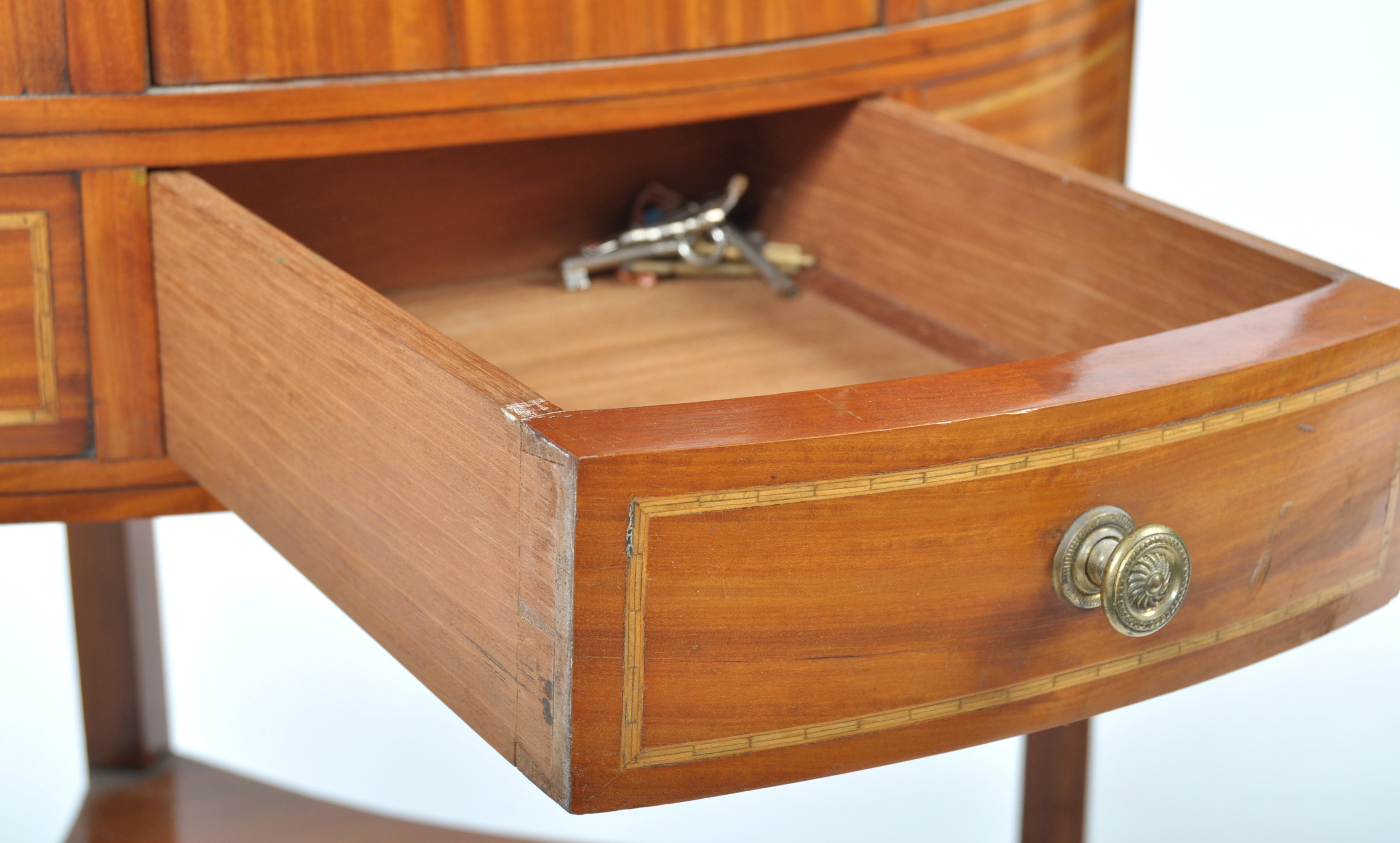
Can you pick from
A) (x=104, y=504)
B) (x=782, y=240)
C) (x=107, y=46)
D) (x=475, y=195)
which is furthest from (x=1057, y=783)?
(x=107, y=46)

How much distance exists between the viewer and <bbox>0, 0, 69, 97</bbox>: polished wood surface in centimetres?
85

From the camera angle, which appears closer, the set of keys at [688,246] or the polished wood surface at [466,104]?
the polished wood surface at [466,104]

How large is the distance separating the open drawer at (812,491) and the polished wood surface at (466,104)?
0.04 meters

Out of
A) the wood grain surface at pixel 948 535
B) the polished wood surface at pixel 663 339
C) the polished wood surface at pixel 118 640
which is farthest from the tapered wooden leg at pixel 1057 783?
the polished wood surface at pixel 118 640

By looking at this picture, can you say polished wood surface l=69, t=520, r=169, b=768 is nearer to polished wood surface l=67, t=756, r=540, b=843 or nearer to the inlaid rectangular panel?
polished wood surface l=67, t=756, r=540, b=843

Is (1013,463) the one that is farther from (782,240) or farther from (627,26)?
(782,240)

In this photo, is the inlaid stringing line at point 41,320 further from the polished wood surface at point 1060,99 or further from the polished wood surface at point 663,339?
the polished wood surface at point 1060,99

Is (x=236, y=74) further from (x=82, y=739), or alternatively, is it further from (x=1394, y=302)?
(x=82, y=739)

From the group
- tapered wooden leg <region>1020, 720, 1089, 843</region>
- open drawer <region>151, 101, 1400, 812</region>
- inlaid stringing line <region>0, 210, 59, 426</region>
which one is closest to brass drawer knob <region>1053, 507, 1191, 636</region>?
open drawer <region>151, 101, 1400, 812</region>

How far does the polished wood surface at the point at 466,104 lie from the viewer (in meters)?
0.87

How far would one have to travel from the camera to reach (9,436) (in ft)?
2.97

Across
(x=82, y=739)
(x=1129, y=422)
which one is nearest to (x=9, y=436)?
(x=1129, y=422)

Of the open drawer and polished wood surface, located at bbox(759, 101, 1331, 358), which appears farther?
polished wood surface, located at bbox(759, 101, 1331, 358)

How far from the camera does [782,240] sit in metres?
1.17
